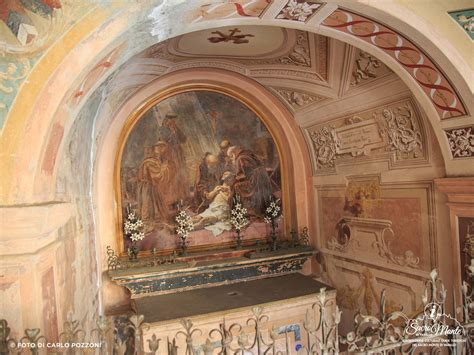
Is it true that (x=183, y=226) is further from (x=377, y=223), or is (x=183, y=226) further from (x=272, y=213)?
(x=377, y=223)

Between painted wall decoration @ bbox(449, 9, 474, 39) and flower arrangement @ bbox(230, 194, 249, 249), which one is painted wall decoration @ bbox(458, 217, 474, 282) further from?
flower arrangement @ bbox(230, 194, 249, 249)

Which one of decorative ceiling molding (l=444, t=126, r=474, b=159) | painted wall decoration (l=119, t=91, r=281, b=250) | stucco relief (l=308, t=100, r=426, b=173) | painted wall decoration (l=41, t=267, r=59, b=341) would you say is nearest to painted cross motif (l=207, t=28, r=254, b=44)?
painted wall decoration (l=119, t=91, r=281, b=250)

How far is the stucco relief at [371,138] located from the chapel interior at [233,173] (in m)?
0.03

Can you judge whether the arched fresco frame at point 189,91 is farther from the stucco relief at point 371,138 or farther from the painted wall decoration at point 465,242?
the painted wall decoration at point 465,242

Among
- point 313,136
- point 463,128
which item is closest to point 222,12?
point 463,128

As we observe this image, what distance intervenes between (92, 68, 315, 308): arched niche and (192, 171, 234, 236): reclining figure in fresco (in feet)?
3.85

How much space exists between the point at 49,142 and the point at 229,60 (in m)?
4.20

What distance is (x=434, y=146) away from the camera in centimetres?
439

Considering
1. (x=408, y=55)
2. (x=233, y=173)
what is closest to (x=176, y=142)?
(x=233, y=173)

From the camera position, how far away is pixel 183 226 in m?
6.36

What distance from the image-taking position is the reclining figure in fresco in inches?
263

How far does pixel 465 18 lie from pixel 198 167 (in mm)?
4532

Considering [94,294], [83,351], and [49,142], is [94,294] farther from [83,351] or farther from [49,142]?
[49,142]

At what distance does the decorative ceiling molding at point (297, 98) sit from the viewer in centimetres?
599
